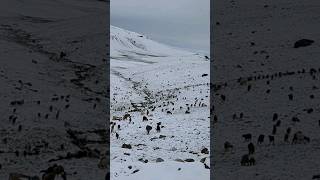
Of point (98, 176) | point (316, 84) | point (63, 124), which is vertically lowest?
point (98, 176)

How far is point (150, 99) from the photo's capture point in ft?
128

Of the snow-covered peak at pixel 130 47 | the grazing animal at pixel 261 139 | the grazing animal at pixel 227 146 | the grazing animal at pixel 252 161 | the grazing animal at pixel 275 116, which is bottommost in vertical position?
the grazing animal at pixel 252 161

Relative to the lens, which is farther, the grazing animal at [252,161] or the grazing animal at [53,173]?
the grazing animal at [252,161]

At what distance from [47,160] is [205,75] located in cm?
3284

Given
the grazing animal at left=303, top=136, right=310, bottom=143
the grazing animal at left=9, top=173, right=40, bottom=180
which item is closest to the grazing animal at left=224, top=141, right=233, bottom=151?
the grazing animal at left=303, top=136, right=310, bottom=143

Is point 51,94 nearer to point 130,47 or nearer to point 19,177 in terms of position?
point 19,177

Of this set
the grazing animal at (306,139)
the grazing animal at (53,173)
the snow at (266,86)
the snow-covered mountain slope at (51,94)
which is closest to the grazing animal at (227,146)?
the snow at (266,86)

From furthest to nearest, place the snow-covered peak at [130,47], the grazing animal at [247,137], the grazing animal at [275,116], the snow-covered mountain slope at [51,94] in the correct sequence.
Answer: the snow-covered peak at [130,47], the grazing animal at [275,116], the grazing animal at [247,137], the snow-covered mountain slope at [51,94]

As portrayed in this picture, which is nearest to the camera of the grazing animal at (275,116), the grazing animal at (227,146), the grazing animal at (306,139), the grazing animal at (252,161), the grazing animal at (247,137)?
the grazing animal at (252,161)

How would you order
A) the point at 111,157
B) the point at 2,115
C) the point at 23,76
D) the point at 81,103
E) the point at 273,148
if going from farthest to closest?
the point at 23,76
the point at 81,103
the point at 2,115
the point at 111,157
the point at 273,148

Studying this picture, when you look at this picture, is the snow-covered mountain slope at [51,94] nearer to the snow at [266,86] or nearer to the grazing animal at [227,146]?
the grazing animal at [227,146]

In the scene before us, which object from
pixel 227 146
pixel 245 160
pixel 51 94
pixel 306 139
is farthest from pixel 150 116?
pixel 245 160

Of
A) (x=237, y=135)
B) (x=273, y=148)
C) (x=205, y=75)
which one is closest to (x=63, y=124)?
(x=237, y=135)

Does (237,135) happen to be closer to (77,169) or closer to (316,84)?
(77,169)
